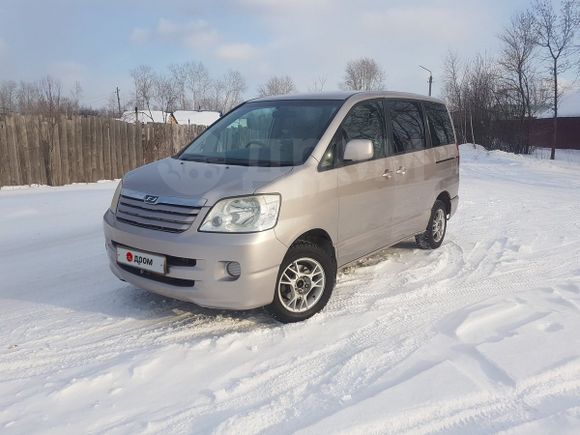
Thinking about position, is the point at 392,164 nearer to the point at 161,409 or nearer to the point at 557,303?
the point at 557,303

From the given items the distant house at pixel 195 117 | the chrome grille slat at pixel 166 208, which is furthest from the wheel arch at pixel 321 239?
the distant house at pixel 195 117

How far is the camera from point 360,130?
457cm

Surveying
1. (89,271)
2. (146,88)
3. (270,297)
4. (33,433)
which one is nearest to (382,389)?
(270,297)

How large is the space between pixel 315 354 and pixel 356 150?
1.76m

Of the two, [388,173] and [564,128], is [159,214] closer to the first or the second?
[388,173]

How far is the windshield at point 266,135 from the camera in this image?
4.19 m

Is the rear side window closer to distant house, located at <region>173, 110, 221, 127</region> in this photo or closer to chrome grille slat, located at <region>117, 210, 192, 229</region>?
chrome grille slat, located at <region>117, 210, 192, 229</region>

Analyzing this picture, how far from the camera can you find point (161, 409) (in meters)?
2.78

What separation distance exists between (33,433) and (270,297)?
173 centimetres

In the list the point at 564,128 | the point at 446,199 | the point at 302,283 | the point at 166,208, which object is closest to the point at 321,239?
the point at 302,283

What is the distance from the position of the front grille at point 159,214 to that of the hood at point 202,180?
0.28ft

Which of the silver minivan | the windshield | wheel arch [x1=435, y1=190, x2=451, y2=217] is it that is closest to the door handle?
the silver minivan

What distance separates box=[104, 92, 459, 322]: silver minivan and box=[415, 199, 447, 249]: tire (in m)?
0.74

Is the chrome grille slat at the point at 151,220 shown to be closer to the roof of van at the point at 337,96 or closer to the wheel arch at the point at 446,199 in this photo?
the roof of van at the point at 337,96
